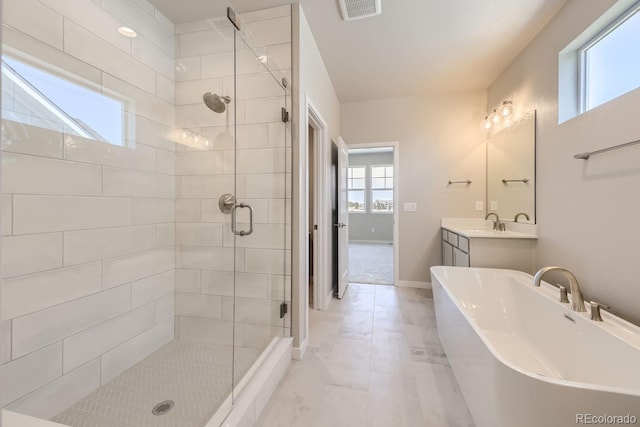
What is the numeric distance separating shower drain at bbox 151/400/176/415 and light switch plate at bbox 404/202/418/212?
10.3ft

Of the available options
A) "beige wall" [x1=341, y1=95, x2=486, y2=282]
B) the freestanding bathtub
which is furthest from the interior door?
the freestanding bathtub

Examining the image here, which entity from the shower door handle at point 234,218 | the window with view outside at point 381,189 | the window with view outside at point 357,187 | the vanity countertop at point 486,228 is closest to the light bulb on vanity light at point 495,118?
the vanity countertop at point 486,228

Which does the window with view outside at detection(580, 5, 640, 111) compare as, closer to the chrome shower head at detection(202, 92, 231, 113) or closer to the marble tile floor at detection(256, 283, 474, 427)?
the marble tile floor at detection(256, 283, 474, 427)

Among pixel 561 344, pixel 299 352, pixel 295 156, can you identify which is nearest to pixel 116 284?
pixel 299 352

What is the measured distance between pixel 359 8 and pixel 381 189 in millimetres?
5742

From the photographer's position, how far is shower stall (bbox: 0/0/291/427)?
1.33 metres

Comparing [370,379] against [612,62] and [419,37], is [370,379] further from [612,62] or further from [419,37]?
[419,37]

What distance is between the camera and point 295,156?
6.56ft

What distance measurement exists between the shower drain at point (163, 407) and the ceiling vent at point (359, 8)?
2.76 meters

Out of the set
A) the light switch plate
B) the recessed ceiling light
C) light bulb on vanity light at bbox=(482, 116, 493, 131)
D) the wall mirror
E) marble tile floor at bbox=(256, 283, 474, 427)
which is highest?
the recessed ceiling light

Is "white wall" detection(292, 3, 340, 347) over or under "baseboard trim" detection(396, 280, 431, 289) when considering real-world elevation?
over

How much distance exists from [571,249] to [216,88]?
2.87 meters

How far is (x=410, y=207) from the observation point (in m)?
3.60

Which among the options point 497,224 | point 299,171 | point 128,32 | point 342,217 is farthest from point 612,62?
point 128,32
